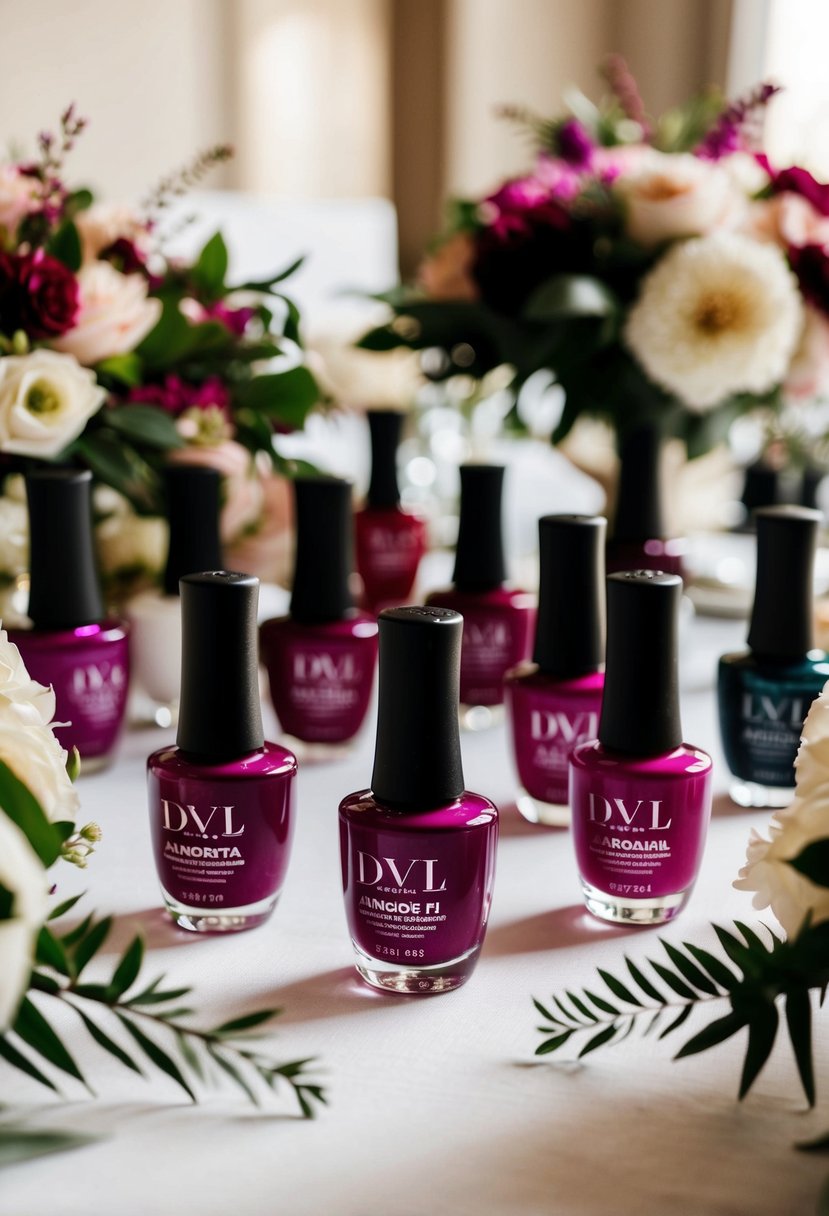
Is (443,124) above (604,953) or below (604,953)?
above

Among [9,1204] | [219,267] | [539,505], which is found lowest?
[9,1204]

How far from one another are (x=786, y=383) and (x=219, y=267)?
560 mm

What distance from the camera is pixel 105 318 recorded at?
1.01 meters

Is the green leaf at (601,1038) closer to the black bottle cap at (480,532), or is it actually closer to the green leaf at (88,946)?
the green leaf at (88,946)

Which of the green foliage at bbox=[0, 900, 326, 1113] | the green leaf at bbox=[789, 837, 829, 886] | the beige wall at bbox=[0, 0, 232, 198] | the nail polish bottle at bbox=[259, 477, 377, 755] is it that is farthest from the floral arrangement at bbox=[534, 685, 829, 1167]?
the beige wall at bbox=[0, 0, 232, 198]

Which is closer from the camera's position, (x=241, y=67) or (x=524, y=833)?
(x=524, y=833)

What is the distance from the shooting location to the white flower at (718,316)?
1.17m

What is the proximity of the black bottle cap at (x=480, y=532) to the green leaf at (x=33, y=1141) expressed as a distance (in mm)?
610

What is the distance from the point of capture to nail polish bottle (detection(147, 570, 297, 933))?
2.28 ft

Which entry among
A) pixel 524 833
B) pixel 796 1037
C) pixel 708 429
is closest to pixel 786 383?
pixel 708 429

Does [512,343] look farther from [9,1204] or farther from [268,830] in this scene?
[9,1204]

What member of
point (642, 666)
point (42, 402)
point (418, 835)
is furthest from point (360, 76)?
point (418, 835)

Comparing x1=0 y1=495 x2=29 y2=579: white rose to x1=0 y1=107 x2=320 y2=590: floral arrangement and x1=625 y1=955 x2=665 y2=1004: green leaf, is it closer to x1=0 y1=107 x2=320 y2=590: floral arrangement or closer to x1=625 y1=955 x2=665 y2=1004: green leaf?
x1=0 y1=107 x2=320 y2=590: floral arrangement

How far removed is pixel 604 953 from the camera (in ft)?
2.32
